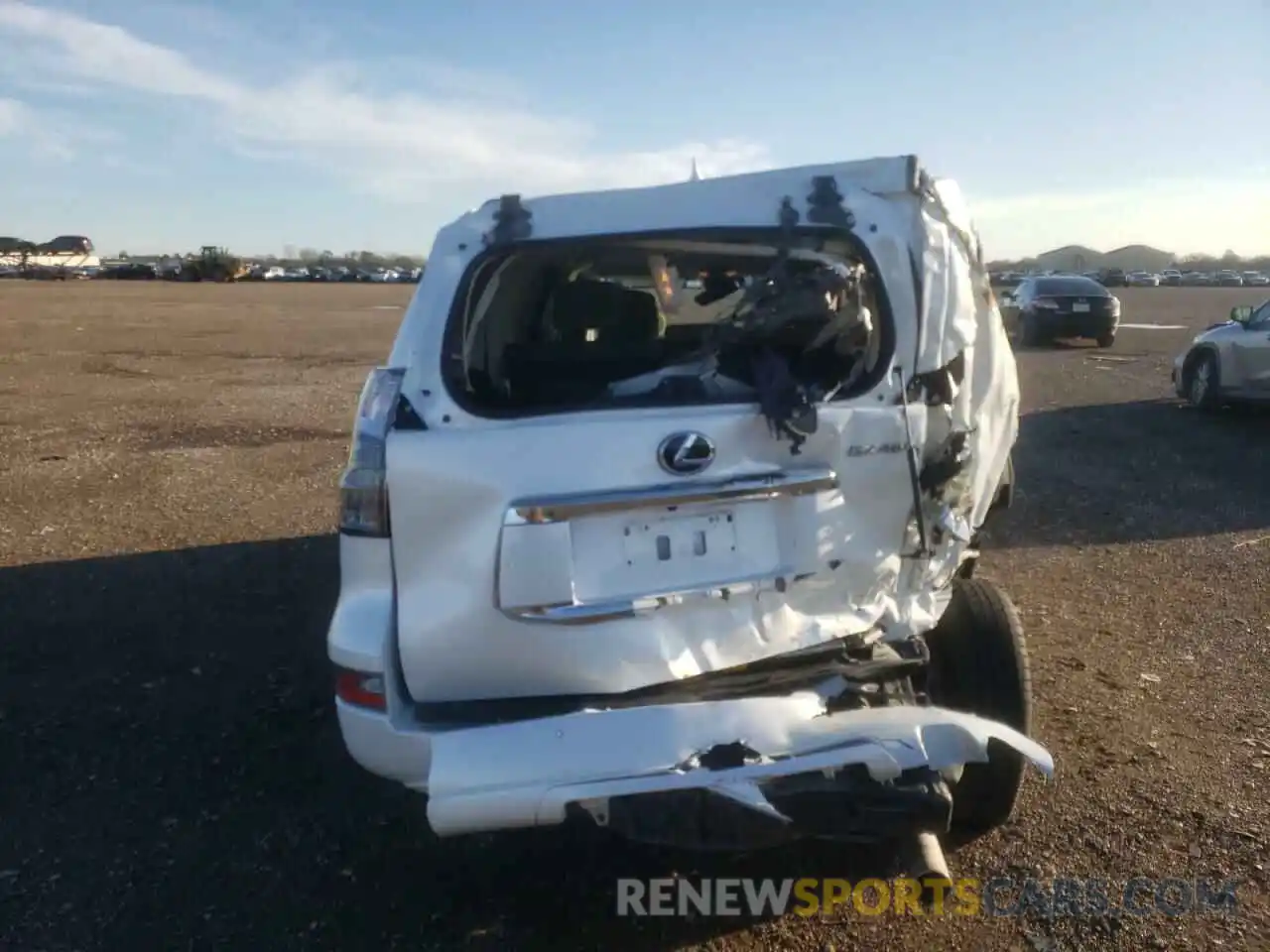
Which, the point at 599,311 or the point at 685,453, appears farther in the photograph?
the point at 599,311

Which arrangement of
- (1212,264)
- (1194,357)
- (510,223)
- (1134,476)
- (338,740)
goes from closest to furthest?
(510,223) < (338,740) < (1134,476) < (1194,357) < (1212,264)

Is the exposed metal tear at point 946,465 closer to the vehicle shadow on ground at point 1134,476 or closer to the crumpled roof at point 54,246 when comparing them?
the vehicle shadow on ground at point 1134,476

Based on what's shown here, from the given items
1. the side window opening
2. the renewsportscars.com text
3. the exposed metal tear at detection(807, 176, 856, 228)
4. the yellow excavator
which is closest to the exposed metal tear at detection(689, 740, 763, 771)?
the renewsportscars.com text

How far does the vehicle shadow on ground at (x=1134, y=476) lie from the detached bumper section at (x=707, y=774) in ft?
15.2

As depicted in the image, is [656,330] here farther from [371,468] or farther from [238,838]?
[238,838]

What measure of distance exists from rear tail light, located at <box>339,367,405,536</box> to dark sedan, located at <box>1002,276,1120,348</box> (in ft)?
69.5

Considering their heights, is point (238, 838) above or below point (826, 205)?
below

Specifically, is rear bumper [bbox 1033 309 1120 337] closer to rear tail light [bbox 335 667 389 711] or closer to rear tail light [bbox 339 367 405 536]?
rear tail light [bbox 339 367 405 536]

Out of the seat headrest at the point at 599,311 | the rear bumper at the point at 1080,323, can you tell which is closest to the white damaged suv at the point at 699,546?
the seat headrest at the point at 599,311

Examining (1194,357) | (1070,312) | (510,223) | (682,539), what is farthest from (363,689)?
(1070,312)

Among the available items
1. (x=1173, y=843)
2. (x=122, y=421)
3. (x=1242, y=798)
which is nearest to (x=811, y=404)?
(x=1173, y=843)

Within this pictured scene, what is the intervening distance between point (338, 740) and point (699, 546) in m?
2.07

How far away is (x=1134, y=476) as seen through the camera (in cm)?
939

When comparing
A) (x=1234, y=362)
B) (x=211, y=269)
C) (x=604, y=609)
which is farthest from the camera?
(x=211, y=269)
